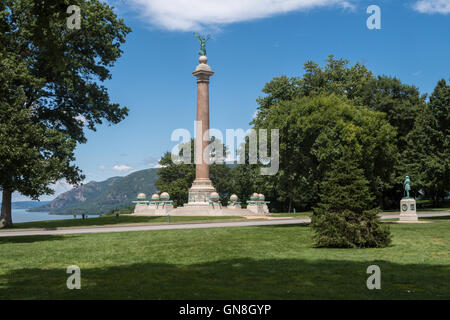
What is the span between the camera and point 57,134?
35.4 metres

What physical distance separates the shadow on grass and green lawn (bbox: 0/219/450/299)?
2 centimetres

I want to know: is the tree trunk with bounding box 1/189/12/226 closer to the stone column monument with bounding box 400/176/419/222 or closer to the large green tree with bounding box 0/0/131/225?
the large green tree with bounding box 0/0/131/225

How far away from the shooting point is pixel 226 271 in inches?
457

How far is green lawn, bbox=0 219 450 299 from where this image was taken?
9047 mm

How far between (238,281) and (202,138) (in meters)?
43.1

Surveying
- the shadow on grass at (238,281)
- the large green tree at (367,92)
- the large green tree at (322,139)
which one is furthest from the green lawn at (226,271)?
the large green tree at (367,92)

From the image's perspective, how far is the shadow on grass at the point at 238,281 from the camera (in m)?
8.86

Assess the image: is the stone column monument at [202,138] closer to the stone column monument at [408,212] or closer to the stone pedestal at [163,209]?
the stone pedestal at [163,209]

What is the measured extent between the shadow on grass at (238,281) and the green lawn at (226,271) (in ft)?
0.06

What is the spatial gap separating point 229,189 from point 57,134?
46.4m

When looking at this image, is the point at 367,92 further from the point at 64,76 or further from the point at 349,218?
the point at 349,218

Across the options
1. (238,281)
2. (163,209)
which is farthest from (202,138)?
(238,281)

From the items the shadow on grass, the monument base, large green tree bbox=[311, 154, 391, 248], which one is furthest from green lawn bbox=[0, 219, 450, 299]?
the monument base
